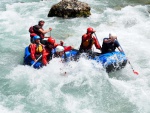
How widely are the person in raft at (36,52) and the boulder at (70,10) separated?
5.99 metres

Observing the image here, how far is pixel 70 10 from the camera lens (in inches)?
655

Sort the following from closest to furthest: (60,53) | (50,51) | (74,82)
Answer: (60,53), (74,82), (50,51)

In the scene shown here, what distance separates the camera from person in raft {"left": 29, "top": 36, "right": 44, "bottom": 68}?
1076cm

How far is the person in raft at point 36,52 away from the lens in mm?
10758

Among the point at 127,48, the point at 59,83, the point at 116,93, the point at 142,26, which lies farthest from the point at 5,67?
the point at 142,26

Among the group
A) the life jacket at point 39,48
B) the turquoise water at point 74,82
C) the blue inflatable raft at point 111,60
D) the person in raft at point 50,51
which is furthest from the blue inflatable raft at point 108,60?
the life jacket at point 39,48

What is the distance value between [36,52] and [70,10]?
6.29 metres

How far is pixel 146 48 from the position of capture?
43.2 feet

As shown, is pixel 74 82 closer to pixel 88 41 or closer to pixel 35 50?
pixel 88 41

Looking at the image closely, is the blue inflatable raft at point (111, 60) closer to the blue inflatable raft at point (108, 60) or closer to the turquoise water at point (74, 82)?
the blue inflatable raft at point (108, 60)

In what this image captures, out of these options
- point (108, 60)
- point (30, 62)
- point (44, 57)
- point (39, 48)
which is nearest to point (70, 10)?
point (39, 48)

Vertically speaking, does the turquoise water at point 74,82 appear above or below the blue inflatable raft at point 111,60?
below

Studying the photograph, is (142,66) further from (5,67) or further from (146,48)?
(5,67)

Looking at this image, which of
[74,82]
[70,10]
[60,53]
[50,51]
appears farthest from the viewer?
[70,10]
